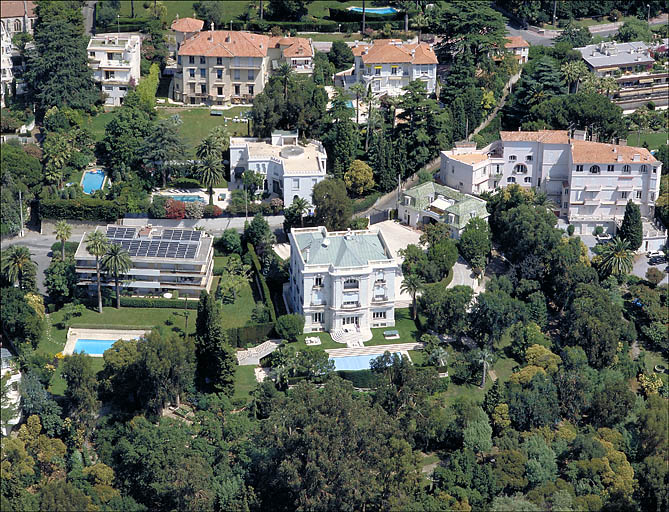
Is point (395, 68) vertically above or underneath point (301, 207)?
above

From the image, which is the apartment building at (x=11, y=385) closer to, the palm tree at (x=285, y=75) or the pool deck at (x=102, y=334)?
the pool deck at (x=102, y=334)

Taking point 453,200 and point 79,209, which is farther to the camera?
point 453,200

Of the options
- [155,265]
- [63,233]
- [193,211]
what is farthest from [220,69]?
[155,265]

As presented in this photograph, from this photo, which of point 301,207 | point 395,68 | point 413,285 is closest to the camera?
point 413,285

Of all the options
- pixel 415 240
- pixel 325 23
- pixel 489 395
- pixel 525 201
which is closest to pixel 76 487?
pixel 489 395

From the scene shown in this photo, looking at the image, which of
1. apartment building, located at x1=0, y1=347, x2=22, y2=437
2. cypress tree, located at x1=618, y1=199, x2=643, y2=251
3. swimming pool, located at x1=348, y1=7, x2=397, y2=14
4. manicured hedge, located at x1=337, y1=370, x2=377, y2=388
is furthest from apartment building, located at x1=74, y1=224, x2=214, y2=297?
swimming pool, located at x1=348, y1=7, x2=397, y2=14

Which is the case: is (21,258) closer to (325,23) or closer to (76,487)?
(76,487)

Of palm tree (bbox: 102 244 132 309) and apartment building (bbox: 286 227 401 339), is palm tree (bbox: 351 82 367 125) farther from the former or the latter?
palm tree (bbox: 102 244 132 309)

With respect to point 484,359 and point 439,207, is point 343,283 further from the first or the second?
point 439,207
